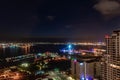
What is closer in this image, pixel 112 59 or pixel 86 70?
pixel 112 59

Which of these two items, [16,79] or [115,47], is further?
[16,79]

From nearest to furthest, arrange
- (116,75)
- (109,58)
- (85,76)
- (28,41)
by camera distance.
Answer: (116,75), (109,58), (85,76), (28,41)

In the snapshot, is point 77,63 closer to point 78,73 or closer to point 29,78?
point 78,73

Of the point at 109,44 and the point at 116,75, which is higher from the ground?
the point at 109,44

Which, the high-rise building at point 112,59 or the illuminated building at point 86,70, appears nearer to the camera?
the high-rise building at point 112,59

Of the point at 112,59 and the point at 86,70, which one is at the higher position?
the point at 112,59

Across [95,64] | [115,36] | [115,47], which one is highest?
[115,36]

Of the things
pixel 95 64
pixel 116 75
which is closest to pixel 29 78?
Answer: pixel 95 64

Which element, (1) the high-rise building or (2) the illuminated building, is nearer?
(1) the high-rise building
